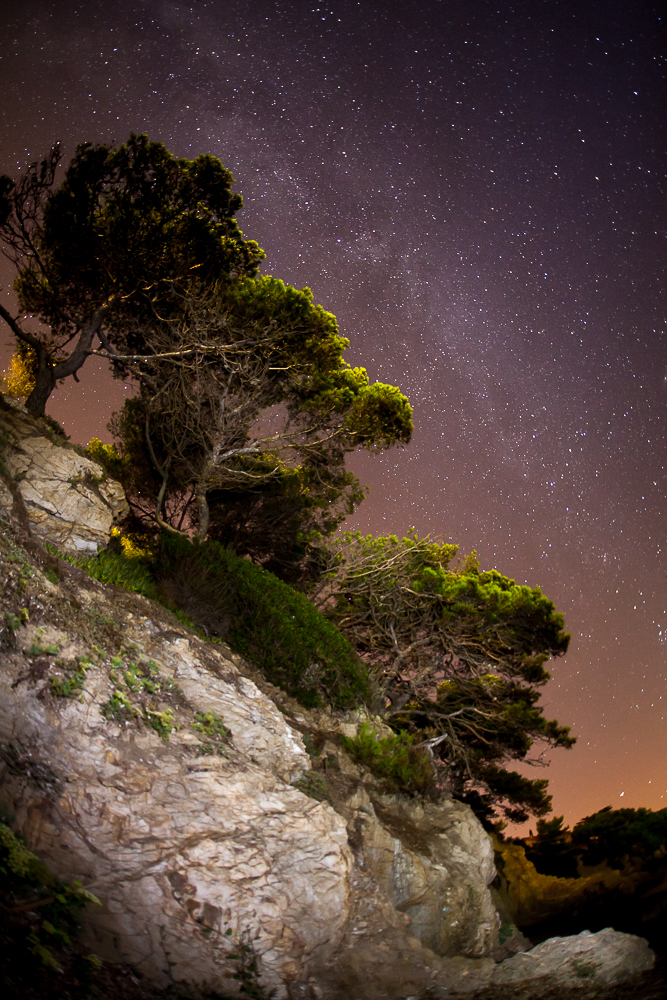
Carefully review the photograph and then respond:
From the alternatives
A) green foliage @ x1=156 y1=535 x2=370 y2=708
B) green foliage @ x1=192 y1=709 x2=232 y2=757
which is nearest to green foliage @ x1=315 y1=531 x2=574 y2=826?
green foliage @ x1=156 y1=535 x2=370 y2=708

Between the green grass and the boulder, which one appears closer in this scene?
the boulder

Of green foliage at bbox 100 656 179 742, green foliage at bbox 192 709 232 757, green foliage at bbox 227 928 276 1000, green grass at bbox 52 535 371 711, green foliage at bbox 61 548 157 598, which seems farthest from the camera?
green grass at bbox 52 535 371 711

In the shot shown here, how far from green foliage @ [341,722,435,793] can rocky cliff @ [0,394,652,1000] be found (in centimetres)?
24

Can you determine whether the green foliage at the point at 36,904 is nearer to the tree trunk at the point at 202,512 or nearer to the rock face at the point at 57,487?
the rock face at the point at 57,487

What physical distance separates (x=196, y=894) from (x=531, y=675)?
1015 centimetres

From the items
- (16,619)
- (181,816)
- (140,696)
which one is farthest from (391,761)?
(16,619)

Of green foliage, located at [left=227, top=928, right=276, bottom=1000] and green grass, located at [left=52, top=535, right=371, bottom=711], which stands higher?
green grass, located at [left=52, top=535, right=371, bottom=711]

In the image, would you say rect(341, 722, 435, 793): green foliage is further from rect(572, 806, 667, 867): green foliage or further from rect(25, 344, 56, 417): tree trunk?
rect(25, 344, 56, 417): tree trunk

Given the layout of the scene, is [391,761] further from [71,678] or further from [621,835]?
[621,835]

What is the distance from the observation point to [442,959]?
20.2ft

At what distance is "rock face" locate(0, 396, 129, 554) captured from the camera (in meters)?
7.93

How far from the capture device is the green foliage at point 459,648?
1260 centimetres

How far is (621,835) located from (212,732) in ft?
38.1

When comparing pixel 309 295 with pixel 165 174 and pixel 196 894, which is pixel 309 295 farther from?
pixel 196 894
